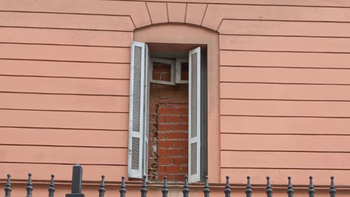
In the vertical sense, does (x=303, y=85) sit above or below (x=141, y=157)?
above

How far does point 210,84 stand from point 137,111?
1082 millimetres

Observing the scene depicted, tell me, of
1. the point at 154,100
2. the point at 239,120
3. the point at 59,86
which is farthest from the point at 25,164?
the point at 239,120

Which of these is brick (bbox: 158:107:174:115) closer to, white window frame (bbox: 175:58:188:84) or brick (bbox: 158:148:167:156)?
white window frame (bbox: 175:58:188:84)

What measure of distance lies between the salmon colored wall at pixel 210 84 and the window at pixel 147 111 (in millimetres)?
130

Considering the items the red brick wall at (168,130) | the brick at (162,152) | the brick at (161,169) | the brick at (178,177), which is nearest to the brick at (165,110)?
the red brick wall at (168,130)

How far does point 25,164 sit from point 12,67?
1.39 m

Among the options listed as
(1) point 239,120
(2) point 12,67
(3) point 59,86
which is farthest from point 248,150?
(2) point 12,67

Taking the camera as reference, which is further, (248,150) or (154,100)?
(154,100)

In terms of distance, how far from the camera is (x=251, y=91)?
34.8 feet

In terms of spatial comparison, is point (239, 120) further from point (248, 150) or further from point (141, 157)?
point (141, 157)

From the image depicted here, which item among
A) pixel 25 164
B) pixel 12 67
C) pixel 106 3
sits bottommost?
pixel 25 164

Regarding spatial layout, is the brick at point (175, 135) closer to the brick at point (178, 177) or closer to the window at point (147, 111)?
the window at point (147, 111)

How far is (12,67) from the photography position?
10633mm

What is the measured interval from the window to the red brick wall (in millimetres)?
149
